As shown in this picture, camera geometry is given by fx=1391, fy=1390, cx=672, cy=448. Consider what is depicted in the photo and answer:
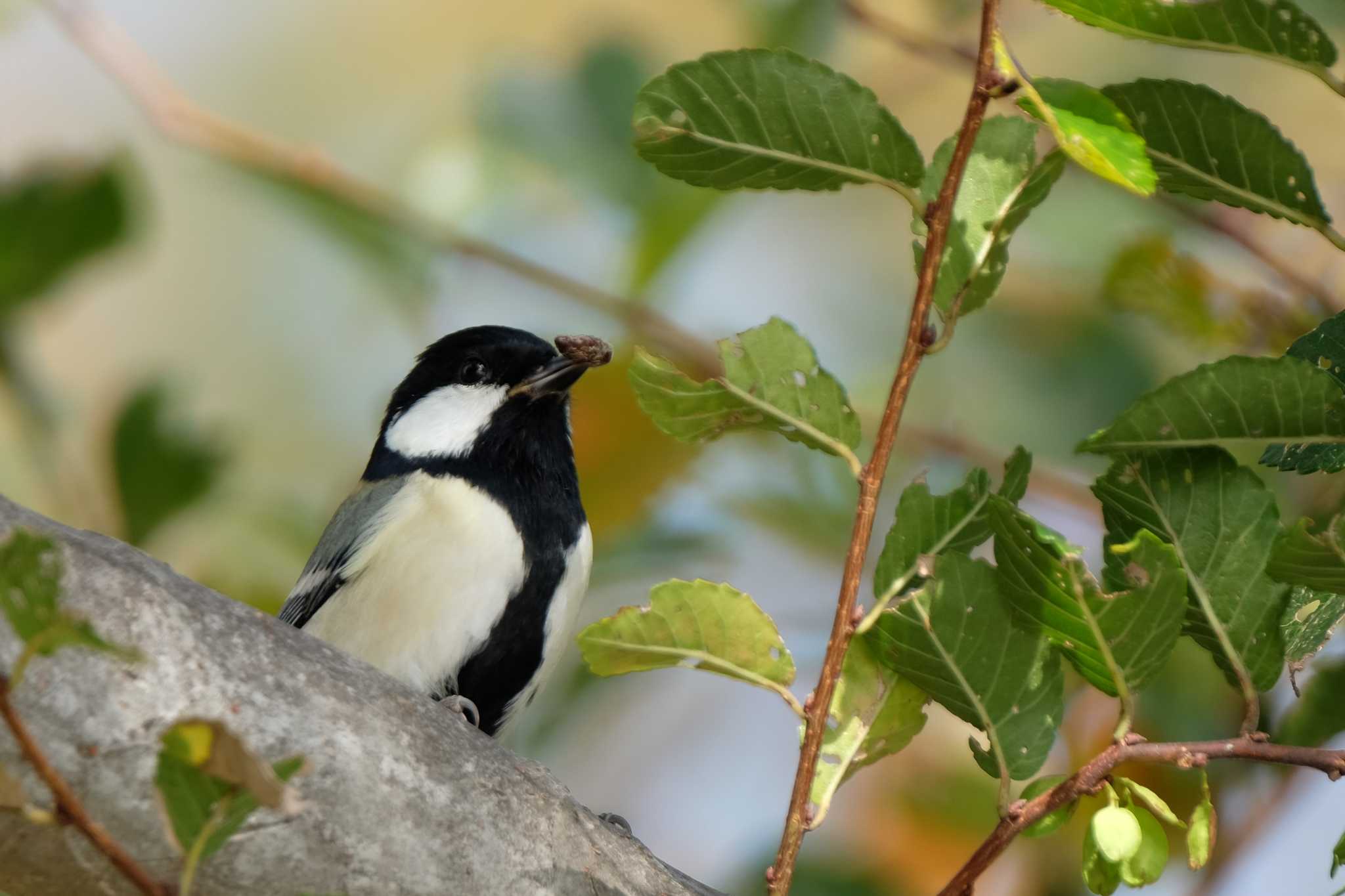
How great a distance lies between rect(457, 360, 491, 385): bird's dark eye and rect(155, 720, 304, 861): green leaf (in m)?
1.80

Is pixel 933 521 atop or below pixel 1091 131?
below

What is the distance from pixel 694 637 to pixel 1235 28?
70cm

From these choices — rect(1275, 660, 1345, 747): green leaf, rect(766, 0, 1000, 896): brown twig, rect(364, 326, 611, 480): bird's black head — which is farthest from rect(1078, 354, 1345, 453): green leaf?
rect(364, 326, 611, 480): bird's black head

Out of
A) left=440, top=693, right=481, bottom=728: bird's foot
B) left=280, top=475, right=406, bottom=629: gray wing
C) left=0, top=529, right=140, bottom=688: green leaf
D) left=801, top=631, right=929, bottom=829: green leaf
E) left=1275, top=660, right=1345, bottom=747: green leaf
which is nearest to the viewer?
left=0, top=529, right=140, bottom=688: green leaf

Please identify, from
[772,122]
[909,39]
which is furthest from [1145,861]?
[909,39]

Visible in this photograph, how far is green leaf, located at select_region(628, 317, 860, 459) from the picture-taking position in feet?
4.18

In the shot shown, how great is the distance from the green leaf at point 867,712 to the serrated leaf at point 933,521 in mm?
88

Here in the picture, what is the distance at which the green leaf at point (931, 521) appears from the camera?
4.18 feet

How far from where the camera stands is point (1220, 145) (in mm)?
1230

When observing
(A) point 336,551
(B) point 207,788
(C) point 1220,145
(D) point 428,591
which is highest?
(C) point 1220,145

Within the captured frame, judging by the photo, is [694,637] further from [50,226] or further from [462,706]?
[50,226]

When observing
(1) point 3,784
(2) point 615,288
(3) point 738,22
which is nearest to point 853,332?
(3) point 738,22

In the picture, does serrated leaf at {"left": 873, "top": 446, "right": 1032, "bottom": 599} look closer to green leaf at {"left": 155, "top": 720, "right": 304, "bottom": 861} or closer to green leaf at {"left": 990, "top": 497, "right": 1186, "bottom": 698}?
green leaf at {"left": 990, "top": 497, "right": 1186, "bottom": 698}

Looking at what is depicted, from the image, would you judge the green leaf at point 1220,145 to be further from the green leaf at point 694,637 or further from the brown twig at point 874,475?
the green leaf at point 694,637
